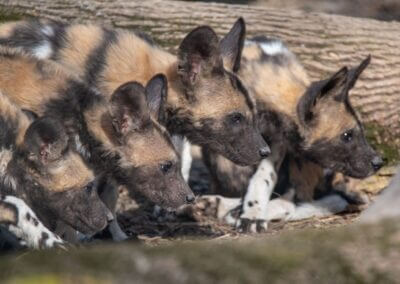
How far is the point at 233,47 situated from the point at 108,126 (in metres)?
1.20

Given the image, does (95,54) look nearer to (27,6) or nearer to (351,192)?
(27,6)

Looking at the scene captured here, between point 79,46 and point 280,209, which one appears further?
point 280,209

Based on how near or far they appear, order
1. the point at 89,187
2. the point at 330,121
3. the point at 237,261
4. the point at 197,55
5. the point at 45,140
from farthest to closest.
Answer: the point at 330,121, the point at 197,55, the point at 89,187, the point at 45,140, the point at 237,261

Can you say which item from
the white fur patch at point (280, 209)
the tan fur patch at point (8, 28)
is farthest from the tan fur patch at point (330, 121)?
the tan fur patch at point (8, 28)

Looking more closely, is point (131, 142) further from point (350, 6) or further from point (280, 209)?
point (350, 6)

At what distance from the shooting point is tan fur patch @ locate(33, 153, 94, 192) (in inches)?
236

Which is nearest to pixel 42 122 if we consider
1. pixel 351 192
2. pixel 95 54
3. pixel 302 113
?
pixel 95 54

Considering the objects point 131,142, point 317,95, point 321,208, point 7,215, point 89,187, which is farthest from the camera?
point 321,208

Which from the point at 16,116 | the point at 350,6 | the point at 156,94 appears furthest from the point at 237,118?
the point at 350,6

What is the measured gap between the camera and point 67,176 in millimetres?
6039

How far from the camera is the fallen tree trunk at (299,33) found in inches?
320

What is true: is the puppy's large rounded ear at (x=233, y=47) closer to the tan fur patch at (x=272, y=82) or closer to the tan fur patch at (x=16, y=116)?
the tan fur patch at (x=272, y=82)

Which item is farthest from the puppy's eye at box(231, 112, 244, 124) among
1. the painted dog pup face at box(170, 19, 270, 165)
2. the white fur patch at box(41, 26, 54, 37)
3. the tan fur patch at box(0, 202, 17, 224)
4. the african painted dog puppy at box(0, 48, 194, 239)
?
the tan fur patch at box(0, 202, 17, 224)

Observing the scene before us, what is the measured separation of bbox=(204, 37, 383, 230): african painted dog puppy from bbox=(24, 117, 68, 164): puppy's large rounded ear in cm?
181
